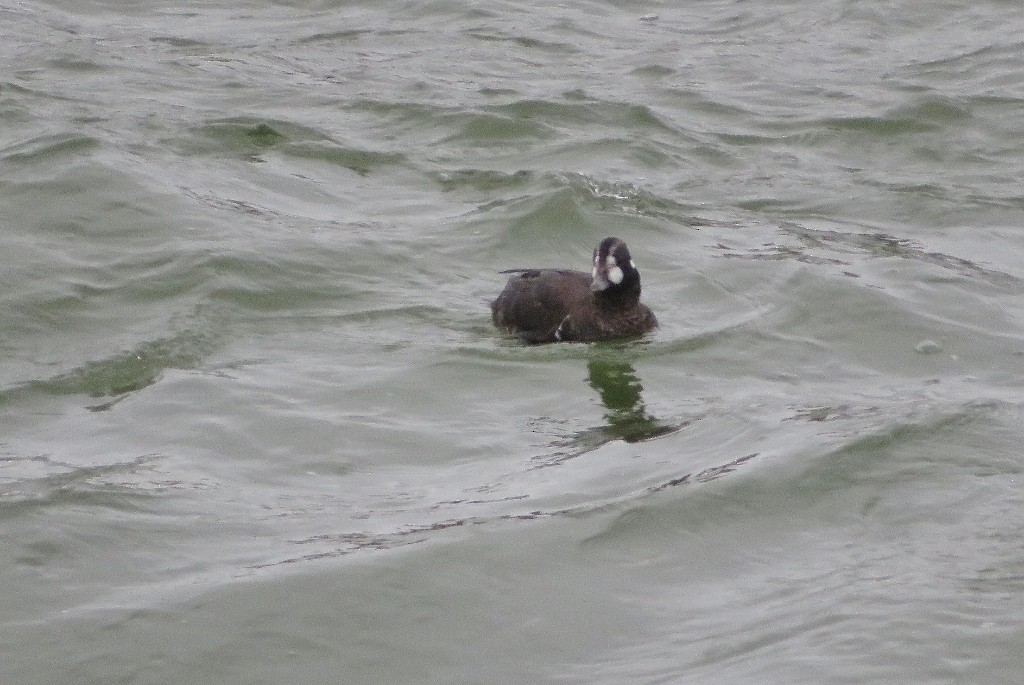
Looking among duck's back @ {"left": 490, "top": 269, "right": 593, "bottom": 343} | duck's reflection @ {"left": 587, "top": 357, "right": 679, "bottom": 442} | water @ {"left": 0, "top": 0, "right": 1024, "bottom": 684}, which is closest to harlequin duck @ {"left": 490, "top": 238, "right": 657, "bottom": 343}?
duck's back @ {"left": 490, "top": 269, "right": 593, "bottom": 343}

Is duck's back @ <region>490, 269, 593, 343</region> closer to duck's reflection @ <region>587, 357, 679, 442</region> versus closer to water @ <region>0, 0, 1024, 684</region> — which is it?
water @ <region>0, 0, 1024, 684</region>

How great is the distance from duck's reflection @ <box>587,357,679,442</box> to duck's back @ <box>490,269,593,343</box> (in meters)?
0.46

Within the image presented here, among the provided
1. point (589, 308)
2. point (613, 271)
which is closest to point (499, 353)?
point (589, 308)

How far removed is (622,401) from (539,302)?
133cm

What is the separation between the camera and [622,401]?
32.2ft

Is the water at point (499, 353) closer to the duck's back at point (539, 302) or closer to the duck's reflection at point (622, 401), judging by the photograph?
the duck's reflection at point (622, 401)

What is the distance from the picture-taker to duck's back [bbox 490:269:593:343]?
10859mm

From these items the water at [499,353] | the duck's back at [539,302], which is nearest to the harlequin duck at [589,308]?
the duck's back at [539,302]

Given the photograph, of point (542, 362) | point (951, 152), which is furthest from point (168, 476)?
point (951, 152)

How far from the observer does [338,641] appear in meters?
6.60

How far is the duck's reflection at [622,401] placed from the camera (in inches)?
364

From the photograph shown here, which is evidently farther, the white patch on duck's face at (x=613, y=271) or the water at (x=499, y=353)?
the white patch on duck's face at (x=613, y=271)

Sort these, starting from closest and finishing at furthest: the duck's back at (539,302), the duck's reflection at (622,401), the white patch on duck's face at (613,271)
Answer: the duck's reflection at (622,401), the white patch on duck's face at (613,271), the duck's back at (539,302)

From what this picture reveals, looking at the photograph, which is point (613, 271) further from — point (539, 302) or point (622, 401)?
point (622, 401)
